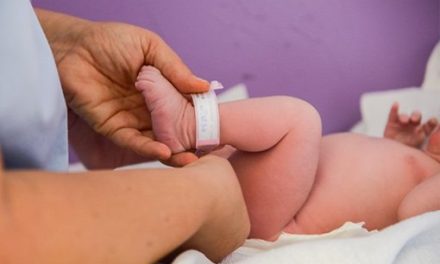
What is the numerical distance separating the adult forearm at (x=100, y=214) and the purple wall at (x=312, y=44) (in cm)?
85

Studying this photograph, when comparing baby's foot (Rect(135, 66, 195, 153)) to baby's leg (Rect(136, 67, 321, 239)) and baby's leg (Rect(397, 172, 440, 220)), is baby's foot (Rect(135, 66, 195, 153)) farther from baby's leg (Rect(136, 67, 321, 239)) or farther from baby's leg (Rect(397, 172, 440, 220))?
baby's leg (Rect(397, 172, 440, 220))

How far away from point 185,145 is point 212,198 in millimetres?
260

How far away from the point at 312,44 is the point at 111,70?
668 mm

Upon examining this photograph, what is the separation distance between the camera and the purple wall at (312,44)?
4.69 ft

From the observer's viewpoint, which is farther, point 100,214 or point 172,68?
point 172,68

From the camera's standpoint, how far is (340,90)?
1490mm

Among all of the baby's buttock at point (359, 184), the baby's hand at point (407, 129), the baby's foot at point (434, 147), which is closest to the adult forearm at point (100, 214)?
the baby's buttock at point (359, 184)

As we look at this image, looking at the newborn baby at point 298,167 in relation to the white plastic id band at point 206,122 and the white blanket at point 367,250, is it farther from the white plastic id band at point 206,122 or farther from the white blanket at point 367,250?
the white blanket at point 367,250

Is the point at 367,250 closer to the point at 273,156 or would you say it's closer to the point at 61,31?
the point at 273,156

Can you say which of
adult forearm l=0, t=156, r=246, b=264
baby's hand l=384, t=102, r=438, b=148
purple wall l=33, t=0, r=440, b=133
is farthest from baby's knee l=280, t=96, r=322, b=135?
purple wall l=33, t=0, r=440, b=133

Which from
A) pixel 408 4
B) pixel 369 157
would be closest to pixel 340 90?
pixel 408 4

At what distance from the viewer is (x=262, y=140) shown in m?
0.89

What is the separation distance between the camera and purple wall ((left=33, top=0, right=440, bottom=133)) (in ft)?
4.69

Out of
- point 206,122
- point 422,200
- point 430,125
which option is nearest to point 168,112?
point 206,122
